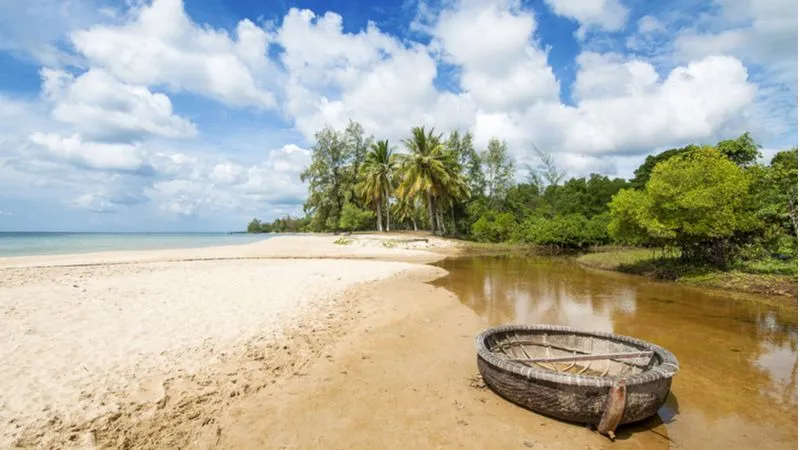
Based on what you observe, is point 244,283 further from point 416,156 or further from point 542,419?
point 416,156

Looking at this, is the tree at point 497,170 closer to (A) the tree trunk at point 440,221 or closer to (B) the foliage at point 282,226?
(A) the tree trunk at point 440,221

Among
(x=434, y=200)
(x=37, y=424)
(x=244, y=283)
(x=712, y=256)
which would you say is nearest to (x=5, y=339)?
(x=37, y=424)

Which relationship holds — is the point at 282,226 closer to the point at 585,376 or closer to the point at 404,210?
the point at 404,210

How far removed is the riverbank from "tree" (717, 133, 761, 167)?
299 inches

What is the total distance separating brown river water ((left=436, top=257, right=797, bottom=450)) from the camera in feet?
17.2

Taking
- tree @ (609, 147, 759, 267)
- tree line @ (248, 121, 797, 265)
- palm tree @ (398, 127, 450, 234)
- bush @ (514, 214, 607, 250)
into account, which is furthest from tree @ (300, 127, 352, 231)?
tree @ (609, 147, 759, 267)

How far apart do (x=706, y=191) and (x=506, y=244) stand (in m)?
21.7

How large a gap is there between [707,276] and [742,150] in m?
10.9

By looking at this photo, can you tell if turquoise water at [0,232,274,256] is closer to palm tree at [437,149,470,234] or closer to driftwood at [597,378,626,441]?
palm tree at [437,149,470,234]

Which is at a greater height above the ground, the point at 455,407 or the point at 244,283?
the point at 244,283

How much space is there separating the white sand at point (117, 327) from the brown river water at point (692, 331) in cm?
615

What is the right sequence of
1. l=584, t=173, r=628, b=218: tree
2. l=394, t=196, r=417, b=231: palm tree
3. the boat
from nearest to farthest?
the boat < l=584, t=173, r=628, b=218: tree < l=394, t=196, r=417, b=231: palm tree

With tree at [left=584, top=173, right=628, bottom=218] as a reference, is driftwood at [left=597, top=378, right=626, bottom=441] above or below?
below

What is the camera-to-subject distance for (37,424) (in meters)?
4.42
